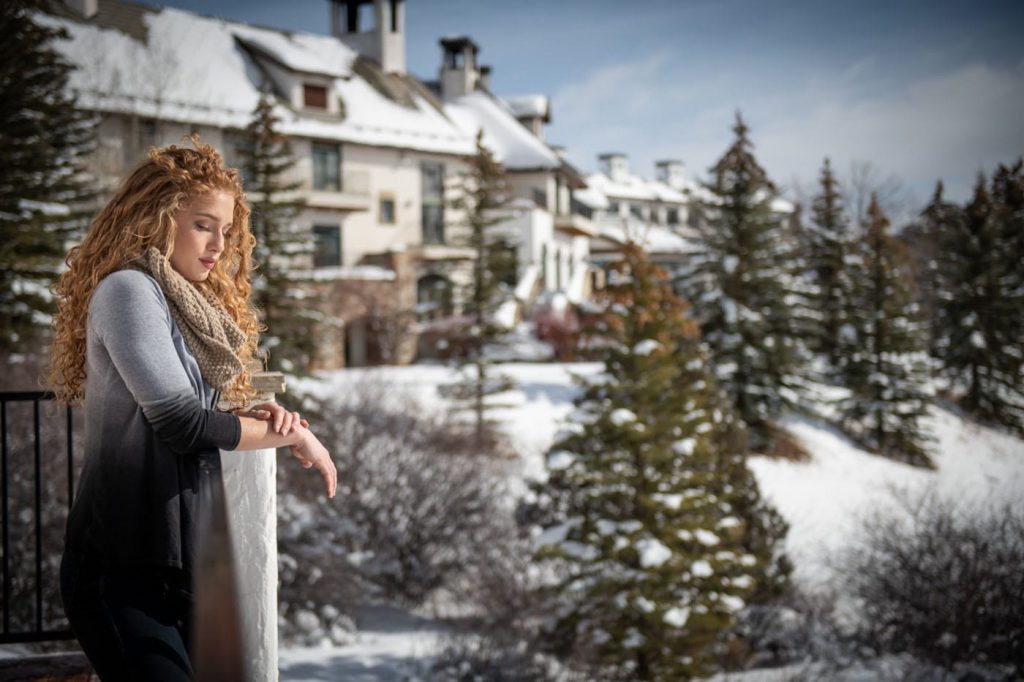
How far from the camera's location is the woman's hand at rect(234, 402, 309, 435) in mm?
2022

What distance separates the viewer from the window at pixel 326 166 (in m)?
27.6

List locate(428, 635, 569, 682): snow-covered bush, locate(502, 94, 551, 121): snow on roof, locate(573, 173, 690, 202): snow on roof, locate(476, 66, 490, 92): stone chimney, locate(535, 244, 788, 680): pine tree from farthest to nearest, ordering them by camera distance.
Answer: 1. locate(573, 173, 690, 202): snow on roof
2. locate(502, 94, 551, 121): snow on roof
3. locate(476, 66, 490, 92): stone chimney
4. locate(535, 244, 788, 680): pine tree
5. locate(428, 635, 569, 682): snow-covered bush

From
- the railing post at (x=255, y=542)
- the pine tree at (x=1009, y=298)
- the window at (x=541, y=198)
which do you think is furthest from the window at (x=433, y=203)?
the railing post at (x=255, y=542)

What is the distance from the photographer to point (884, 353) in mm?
24125

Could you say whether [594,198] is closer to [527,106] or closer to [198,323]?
[527,106]

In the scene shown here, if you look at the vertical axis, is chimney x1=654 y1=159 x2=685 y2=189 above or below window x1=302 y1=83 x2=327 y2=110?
above

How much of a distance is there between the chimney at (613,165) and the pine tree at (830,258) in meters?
25.8

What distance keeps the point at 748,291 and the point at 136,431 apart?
2367 centimetres

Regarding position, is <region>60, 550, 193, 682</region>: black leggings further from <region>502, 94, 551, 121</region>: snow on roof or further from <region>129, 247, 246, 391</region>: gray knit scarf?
<region>502, 94, 551, 121</region>: snow on roof

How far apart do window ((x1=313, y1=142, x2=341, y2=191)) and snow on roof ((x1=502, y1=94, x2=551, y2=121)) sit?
487 inches

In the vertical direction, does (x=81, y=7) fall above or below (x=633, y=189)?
above

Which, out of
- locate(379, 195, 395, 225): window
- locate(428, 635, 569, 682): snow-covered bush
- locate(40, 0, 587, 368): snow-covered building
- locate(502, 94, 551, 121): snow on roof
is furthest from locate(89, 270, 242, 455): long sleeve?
locate(502, 94, 551, 121): snow on roof

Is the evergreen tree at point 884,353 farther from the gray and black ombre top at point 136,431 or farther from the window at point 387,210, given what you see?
the gray and black ombre top at point 136,431

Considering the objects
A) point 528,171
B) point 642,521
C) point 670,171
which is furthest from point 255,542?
point 670,171
